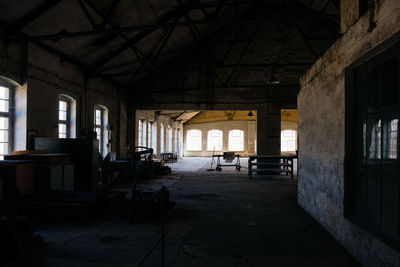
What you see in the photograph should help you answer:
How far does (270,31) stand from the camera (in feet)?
38.2

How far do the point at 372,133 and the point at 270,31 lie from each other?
31.5 feet

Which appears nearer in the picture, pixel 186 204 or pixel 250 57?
pixel 186 204

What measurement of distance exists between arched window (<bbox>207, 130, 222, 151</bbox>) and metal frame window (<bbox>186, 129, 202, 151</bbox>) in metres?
0.89

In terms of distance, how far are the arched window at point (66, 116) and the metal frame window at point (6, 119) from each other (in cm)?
173

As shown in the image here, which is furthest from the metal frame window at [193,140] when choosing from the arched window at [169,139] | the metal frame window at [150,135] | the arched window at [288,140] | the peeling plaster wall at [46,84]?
the peeling plaster wall at [46,84]

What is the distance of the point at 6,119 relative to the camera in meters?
6.34

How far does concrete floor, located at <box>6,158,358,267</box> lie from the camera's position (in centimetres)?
337

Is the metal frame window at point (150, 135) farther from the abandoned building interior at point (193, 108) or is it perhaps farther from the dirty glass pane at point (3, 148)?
the dirty glass pane at point (3, 148)

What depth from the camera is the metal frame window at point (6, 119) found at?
622 cm

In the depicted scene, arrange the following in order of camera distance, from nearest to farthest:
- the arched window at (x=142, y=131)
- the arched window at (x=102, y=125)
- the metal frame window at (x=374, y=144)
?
the metal frame window at (x=374, y=144) → the arched window at (x=102, y=125) → the arched window at (x=142, y=131)

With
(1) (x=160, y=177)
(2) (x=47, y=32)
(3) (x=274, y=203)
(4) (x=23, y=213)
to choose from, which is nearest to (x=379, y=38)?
(3) (x=274, y=203)

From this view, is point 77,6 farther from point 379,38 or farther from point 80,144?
point 379,38

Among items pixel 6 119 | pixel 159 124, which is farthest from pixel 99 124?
pixel 159 124

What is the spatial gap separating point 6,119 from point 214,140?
1915cm
